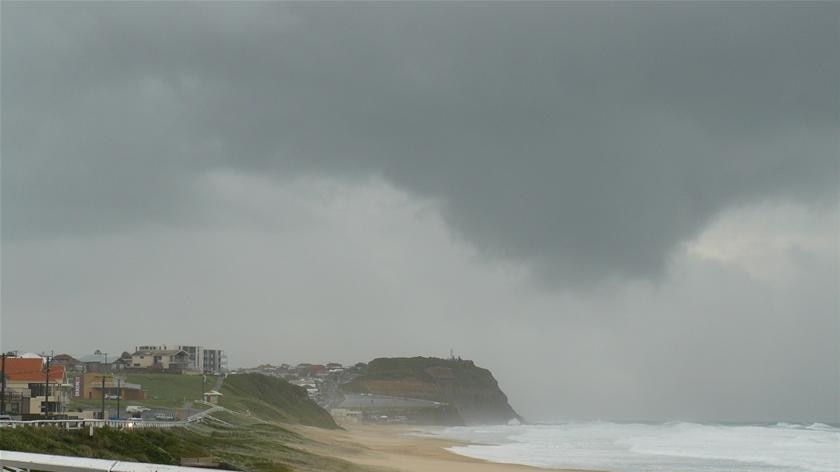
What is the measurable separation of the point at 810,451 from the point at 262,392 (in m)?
107

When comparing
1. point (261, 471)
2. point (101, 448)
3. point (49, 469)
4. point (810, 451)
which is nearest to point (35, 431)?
point (101, 448)

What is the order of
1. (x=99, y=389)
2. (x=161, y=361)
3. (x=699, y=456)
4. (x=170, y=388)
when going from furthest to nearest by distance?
1. (x=161, y=361)
2. (x=170, y=388)
3. (x=99, y=389)
4. (x=699, y=456)

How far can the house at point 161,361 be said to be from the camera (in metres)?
174

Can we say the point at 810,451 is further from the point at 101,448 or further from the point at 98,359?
the point at 98,359

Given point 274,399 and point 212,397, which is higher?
point 212,397

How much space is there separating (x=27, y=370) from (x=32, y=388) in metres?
4.50

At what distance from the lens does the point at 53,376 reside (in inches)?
3221

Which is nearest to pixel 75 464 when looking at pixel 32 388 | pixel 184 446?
pixel 184 446

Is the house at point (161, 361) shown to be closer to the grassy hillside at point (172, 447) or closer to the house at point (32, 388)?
the house at point (32, 388)

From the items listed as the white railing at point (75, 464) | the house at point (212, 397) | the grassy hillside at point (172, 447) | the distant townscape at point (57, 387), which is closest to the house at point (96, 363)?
the distant townscape at point (57, 387)

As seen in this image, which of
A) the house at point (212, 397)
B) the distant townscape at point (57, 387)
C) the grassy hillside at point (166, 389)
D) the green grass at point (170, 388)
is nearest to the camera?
the distant townscape at point (57, 387)

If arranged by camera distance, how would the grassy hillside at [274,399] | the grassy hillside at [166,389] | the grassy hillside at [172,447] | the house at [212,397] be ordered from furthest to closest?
the grassy hillside at [274,399] → the house at [212,397] → the grassy hillside at [166,389] → the grassy hillside at [172,447]

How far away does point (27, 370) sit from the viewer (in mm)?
80562

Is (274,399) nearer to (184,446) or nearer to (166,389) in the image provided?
(166,389)
